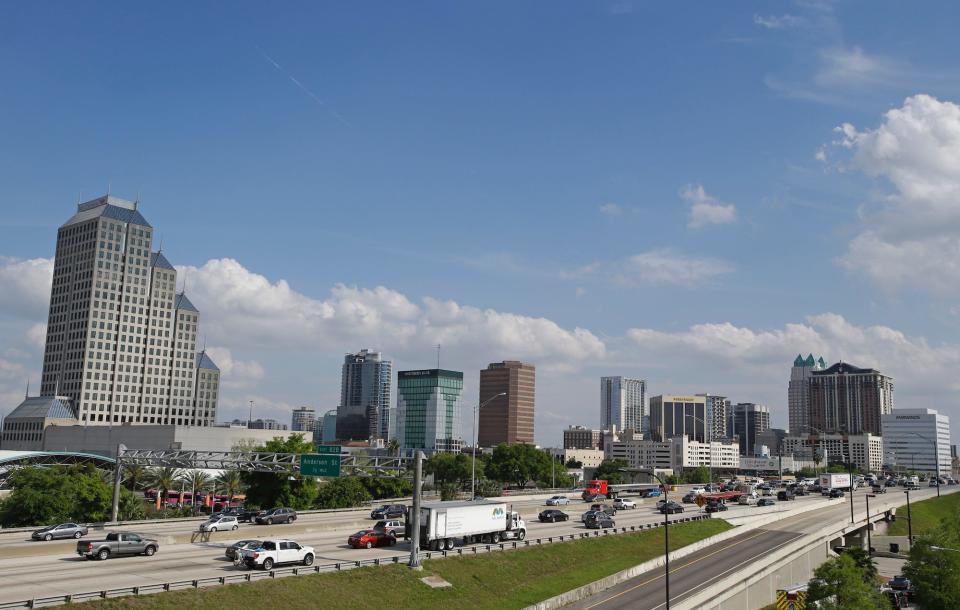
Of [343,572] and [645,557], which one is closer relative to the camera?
[343,572]

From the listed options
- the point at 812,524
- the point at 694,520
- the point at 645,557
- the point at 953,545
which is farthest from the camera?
the point at 812,524

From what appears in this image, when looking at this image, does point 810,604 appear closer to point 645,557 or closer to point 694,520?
point 645,557

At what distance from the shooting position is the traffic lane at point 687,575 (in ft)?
178

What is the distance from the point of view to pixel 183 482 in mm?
117188

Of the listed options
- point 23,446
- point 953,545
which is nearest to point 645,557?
point 953,545

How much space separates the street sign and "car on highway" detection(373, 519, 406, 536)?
Result: 25.0ft

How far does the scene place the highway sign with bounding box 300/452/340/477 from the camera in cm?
6900

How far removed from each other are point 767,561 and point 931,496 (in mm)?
103575

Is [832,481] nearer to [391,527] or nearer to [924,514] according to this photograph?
[924,514]

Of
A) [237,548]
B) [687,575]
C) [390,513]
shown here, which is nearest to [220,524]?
[237,548]

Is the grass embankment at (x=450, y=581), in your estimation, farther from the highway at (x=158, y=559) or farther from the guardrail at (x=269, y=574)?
the highway at (x=158, y=559)

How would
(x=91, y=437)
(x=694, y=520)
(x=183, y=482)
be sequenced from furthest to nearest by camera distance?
(x=91, y=437) → (x=183, y=482) → (x=694, y=520)

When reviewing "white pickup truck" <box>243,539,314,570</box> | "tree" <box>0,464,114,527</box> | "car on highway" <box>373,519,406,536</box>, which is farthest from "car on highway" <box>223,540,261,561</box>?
"tree" <box>0,464,114,527</box>

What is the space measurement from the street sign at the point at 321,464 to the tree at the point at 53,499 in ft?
73.5
